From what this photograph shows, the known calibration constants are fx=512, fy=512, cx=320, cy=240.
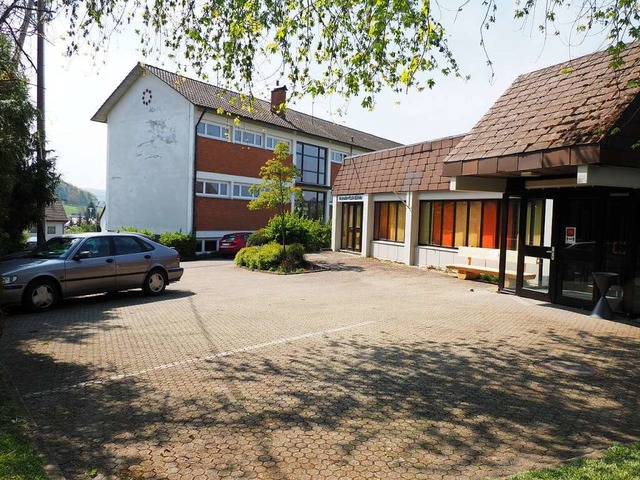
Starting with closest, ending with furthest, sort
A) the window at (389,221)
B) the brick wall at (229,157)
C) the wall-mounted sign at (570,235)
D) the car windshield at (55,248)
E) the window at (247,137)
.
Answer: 1. the wall-mounted sign at (570,235)
2. the car windshield at (55,248)
3. the window at (389,221)
4. the brick wall at (229,157)
5. the window at (247,137)

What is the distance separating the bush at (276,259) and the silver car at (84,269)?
5887mm

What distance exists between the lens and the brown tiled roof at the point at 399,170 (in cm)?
1884

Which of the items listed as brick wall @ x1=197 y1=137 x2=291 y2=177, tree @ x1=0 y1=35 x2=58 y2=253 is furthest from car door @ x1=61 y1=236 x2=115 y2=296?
brick wall @ x1=197 y1=137 x2=291 y2=177

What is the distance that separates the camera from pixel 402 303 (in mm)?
11562

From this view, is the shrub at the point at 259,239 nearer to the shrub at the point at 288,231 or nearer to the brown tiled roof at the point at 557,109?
the shrub at the point at 288,231

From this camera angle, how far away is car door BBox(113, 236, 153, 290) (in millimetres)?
11859

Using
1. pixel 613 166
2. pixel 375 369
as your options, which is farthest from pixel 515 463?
pixel 613 166

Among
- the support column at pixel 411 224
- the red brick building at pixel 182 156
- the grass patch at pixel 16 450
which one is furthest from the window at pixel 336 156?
the grass patch at pixel 16 450

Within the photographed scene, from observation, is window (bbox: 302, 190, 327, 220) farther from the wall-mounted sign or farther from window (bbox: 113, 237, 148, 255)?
the wall-mounted sign

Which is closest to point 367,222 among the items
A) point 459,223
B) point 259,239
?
point 259,239

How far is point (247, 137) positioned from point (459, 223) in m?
17.7

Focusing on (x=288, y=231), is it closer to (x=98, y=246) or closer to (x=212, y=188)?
(x=98, y=246)

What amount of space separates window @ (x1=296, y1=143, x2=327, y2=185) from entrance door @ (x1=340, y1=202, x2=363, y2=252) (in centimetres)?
1172

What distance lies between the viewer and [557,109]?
34.3ft
